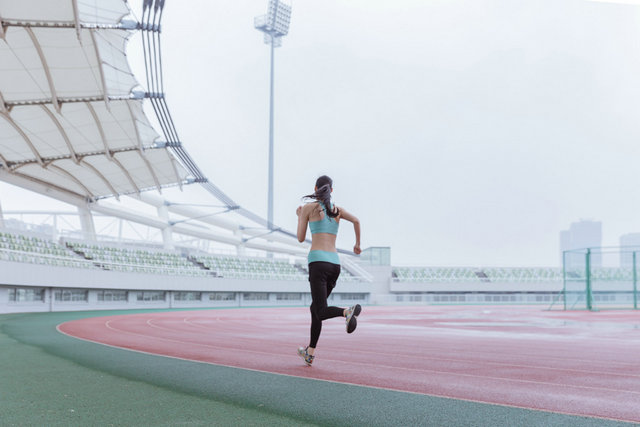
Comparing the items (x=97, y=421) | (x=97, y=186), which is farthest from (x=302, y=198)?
(x=97, y=186)

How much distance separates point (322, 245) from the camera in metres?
6.15

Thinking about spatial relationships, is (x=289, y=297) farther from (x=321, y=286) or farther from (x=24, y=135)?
(x=321, y=286)

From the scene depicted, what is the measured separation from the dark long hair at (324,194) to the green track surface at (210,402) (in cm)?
181

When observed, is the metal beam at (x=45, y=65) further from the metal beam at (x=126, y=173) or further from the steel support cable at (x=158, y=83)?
the metal beam at (x=126, y=173)

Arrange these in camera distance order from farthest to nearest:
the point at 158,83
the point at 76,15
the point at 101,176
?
1. the point at 101,176
2. the point at 158,83
3. the point at 76,15

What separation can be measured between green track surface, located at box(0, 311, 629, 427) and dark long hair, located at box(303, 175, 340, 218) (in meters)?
1.81

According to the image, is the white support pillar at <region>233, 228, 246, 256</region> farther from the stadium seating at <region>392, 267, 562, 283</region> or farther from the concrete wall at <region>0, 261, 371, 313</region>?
the stadium seating at <region>392, 267, 562, 283</region>

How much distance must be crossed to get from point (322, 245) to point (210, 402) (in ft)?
6.94

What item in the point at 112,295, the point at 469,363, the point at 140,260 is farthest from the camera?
the point at 140,260

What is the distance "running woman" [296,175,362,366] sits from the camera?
19.9 ft

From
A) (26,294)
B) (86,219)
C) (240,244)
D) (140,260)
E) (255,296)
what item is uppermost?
(86,219)

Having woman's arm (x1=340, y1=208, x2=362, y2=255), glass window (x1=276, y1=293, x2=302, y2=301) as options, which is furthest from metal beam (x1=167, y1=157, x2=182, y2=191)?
woman's arm (x1=340, y1=208, x2=362, y2=255)

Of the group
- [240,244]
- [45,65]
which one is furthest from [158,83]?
[240,244]

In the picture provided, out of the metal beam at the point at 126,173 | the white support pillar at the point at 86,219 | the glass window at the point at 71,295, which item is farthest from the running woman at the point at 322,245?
the white support pillar at the point at 86,219
